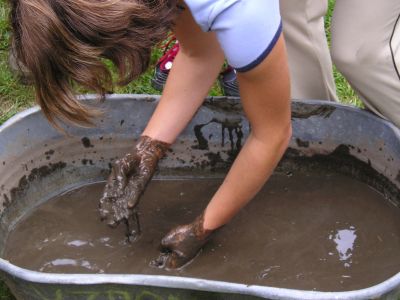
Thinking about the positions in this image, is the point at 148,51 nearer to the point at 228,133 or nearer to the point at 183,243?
the point at 183,243

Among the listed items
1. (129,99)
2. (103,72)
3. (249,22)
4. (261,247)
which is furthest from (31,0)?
(261,247)

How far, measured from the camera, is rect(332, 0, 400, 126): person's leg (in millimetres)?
1716

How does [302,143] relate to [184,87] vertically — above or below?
below

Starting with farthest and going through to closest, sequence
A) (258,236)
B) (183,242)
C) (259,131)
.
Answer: (258,236) < (183,242) < (259,131)

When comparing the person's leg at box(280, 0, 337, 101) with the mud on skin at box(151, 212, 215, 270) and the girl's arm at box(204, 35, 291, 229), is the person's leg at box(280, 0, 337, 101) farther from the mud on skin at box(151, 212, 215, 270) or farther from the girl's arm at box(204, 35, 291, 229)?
the mud on skin at box(151, 212, 215, 270)

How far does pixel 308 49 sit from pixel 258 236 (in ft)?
2.03

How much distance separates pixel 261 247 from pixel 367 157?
453mm

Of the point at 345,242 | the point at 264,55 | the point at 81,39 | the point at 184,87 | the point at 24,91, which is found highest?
the point at 81,39

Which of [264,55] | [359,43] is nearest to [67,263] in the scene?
[264,55]

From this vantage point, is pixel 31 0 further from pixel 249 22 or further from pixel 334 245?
pixel 334 245

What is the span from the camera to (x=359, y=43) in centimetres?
176

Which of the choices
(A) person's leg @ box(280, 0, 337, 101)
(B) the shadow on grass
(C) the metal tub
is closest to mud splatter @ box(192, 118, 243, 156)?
(C) the metal tub

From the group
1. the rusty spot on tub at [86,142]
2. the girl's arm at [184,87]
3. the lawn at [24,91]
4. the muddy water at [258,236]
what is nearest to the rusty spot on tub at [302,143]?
the muddy water at [258,236]

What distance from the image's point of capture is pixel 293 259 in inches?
69.9
